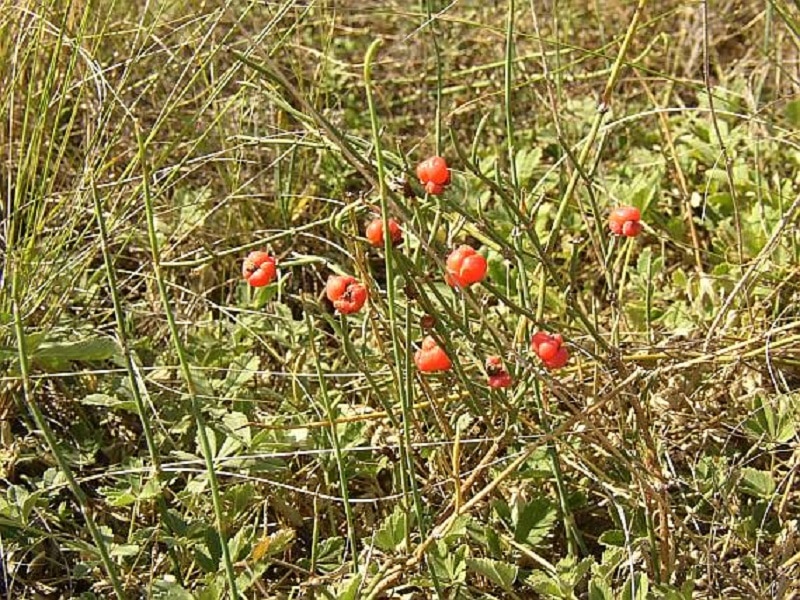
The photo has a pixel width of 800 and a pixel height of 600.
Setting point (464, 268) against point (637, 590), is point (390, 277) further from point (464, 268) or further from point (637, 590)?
point (637, 590)

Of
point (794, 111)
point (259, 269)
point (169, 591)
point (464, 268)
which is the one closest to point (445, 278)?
point (464, 268)

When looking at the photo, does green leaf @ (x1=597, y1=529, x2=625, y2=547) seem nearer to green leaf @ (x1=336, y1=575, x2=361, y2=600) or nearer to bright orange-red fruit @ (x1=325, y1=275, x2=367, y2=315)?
green leaf @ (x1=336, y1=575, x2=361, y2=600)

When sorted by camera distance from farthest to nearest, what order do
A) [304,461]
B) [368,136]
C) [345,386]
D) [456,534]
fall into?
[368,136]
[345,386]
[304,461]
[456,534]

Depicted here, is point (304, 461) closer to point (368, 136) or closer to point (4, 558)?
point (4, 558)

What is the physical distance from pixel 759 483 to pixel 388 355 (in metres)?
0.38

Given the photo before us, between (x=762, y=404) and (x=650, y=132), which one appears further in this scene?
(x=650, y=132)

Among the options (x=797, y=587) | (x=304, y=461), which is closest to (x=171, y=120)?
(x=304, y=461)

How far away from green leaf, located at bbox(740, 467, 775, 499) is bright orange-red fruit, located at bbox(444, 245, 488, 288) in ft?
1.32

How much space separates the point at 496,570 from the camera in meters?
1.04

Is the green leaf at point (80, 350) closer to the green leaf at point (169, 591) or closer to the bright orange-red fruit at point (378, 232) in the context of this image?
the green leaf at point (169, 591)

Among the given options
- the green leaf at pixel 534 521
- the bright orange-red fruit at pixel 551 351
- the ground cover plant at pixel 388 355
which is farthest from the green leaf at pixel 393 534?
the bright orange-red fruit at pixel 551 351

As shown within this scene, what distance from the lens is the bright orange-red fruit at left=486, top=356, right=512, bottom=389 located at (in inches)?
38.2

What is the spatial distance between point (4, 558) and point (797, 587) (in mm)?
753

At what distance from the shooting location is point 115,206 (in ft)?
4.67
